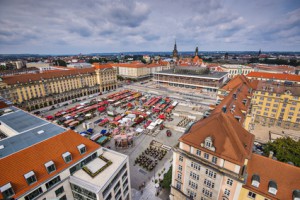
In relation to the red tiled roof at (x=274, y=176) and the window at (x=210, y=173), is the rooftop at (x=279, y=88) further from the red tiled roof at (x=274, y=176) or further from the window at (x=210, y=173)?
the window at (x=210, y=173)

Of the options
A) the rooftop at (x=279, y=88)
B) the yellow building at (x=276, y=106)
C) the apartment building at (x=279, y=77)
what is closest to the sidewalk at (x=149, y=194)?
the yellow building at (x=276, y=106)

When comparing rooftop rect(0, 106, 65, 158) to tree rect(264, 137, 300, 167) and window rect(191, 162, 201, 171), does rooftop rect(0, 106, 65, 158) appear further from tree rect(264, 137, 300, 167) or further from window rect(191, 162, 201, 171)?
tree rect(264, 137, 300, 167)

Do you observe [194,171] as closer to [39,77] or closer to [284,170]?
[284,170]

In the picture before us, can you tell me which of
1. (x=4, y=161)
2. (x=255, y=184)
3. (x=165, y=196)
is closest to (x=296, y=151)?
(x=255, y=184)

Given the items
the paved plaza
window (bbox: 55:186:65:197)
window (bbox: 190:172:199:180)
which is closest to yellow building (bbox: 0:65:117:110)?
the paved plaza

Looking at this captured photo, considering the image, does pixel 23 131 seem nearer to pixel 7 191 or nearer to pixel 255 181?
pixel 7 191
